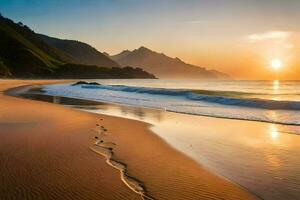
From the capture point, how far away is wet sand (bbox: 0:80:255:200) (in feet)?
21.1

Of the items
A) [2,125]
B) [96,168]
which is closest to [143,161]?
[96,168]

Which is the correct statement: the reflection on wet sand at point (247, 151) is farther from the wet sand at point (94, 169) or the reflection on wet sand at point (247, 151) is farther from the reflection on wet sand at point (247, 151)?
the wet sand at point (94, 169)

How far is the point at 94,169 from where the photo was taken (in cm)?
798

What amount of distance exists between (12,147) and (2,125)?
4863 millimetres

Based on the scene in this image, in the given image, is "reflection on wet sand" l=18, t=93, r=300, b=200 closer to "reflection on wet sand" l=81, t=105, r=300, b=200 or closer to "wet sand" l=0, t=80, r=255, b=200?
"reflection on wet sand" l=81, t=105, r=300, b=200

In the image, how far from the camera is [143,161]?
29.3 feet

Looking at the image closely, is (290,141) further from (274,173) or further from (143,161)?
(143,161)

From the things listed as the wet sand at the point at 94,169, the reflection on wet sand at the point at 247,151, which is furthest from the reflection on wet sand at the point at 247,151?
the wet sand at the point at 94,169

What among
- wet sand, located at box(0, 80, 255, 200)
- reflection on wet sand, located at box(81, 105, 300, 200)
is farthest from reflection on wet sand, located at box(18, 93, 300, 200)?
wet sand, located at box(0, 80, 255, 200)

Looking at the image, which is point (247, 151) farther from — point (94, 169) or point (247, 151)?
point (94, 169)

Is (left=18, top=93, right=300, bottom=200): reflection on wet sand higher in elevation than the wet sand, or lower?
higher

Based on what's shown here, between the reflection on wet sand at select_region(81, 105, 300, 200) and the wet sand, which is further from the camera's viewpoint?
the reflection on wet sand at select_region(81, 105, 300, 200)

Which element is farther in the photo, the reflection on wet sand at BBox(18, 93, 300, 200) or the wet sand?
the reflection on wet sand at BBox(18, 93, 300, 200)

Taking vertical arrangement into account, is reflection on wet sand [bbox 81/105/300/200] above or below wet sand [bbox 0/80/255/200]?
above
